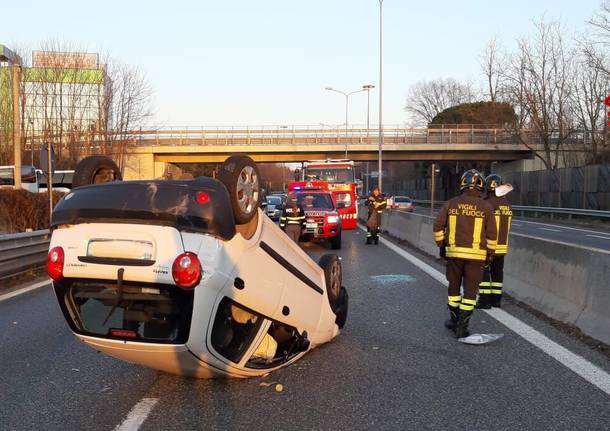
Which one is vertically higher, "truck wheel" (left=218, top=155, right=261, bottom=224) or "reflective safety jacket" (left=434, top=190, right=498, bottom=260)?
"truck wheel" (left=218, top=155, right=261, bottom=224)

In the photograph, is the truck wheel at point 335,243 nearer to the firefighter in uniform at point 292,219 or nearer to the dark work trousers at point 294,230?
the firefighter in uniform at point 292,219

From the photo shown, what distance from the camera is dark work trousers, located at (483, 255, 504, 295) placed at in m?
8.23

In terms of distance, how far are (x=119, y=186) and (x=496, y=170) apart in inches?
2210

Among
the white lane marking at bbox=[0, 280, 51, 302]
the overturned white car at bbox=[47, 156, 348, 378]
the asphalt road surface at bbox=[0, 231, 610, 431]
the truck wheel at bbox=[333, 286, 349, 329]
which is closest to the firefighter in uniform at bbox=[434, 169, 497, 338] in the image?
the asphalt road surface at bbox=[0, 231, 610, 431]

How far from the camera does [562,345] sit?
20.4ft

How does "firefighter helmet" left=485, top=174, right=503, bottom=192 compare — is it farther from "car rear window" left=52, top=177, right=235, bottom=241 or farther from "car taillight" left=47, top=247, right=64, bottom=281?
"car taillight" left=47, top=247, right=64, bottom=281

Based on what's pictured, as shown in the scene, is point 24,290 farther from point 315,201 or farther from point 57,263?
point 315,201

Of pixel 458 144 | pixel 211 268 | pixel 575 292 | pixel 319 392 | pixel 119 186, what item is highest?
pixel 458 144

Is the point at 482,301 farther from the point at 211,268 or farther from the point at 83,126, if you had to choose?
the point at 83,126

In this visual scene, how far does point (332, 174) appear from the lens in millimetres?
29156

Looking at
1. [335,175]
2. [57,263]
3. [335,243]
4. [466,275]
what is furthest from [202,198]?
[335,175]

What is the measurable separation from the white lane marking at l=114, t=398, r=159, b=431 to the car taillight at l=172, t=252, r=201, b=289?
1.10 metres

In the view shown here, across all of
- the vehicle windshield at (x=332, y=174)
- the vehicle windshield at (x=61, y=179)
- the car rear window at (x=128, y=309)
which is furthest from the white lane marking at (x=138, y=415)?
the vehicle windshield at (x=61, y=179)

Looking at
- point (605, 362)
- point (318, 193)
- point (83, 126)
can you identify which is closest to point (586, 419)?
point (605, 362)
